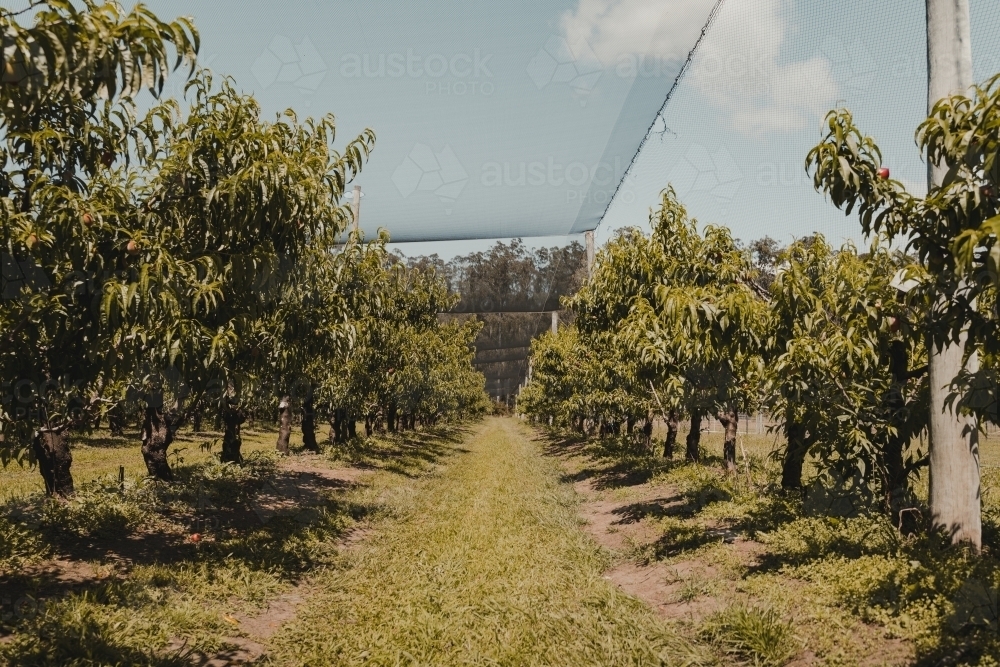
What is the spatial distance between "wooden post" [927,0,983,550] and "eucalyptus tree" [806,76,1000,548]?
21cm

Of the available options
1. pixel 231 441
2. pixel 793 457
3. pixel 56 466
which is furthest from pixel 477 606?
pixel 231 441

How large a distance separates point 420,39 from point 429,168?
17.3 ft

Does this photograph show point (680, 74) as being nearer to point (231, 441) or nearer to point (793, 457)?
point (793, 457)

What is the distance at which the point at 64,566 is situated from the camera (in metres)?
7.25

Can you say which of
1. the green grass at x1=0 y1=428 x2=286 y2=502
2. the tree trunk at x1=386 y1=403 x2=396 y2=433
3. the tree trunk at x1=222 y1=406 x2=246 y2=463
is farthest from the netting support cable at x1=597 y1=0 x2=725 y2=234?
the tree trunk at x1=386 y1=403 x2=396 y2=433

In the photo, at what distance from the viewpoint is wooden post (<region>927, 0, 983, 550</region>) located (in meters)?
5.96

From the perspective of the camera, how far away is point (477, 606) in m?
6.95

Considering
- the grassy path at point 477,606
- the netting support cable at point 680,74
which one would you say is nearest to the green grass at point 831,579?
the grassy path at point 477,606

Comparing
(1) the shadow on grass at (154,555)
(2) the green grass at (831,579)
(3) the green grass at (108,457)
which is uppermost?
(2) the green grass at (831,579)

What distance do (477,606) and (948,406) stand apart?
4.73 meters

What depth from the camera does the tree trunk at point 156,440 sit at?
468 inches

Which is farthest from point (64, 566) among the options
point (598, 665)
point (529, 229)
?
point (529, 229)

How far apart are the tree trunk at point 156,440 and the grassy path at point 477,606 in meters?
4.17

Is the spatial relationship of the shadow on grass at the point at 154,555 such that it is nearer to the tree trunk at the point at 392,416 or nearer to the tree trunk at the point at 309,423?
the tree trunk at the point at 309,423
